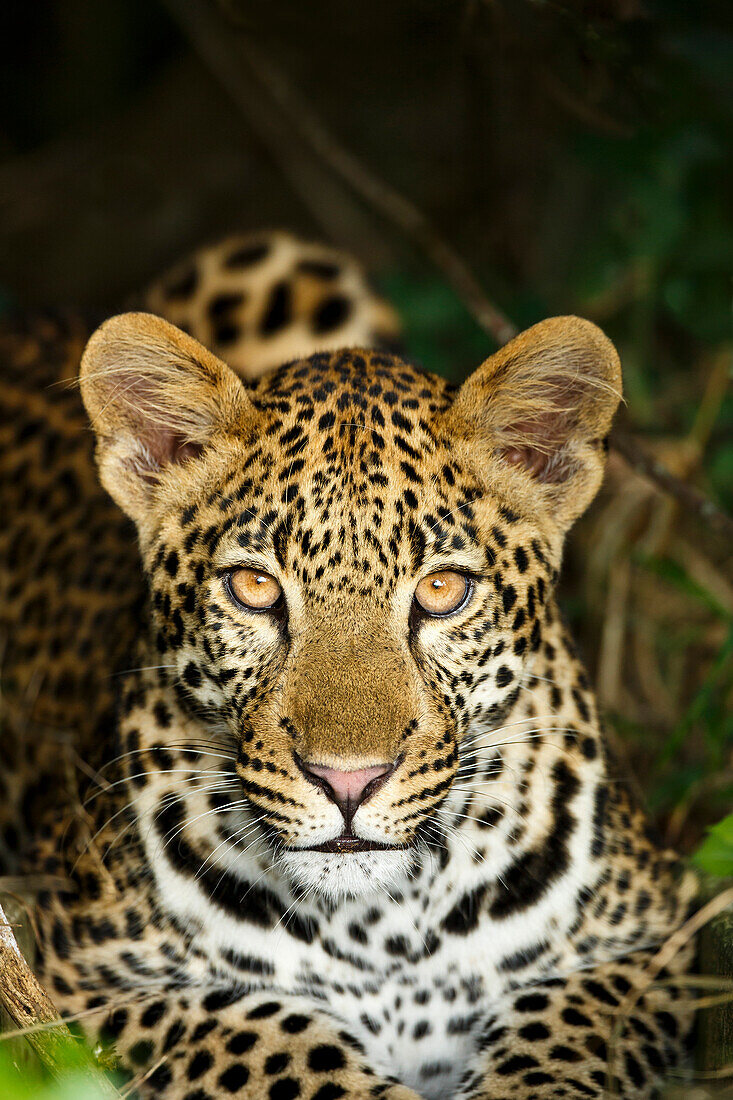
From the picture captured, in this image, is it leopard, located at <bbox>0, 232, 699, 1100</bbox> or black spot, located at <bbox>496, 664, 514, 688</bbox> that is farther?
black spot, located at <bbox>496, 664, 514, 688</bbox>

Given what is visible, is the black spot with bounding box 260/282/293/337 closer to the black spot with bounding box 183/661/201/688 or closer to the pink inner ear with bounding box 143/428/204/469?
the pink inner ear with bounding box 143/428/204/469

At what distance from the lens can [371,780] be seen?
3.08 meters

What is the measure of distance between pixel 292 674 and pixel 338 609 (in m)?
0.20

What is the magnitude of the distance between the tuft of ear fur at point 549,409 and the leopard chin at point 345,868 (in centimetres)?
111

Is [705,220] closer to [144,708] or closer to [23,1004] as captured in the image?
[144,708]

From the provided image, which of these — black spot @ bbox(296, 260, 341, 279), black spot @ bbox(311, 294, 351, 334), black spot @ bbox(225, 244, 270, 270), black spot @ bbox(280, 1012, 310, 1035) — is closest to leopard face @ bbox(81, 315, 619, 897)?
black spot @ bbox(280, 1012, 310, 1035)

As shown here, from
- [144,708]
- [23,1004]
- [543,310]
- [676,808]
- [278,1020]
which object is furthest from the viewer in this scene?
[543,310]

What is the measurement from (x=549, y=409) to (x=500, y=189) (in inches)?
199

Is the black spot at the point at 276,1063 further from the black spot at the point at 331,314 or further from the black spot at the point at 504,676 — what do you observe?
the black spot at the point at 331,314

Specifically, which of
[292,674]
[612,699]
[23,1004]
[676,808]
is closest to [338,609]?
[292,674]

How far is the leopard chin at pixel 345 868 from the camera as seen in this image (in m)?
3.27

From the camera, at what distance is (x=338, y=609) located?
3.31 meters

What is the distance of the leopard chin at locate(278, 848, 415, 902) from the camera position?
3.27 m

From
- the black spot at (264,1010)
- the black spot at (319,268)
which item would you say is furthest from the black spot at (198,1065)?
the black spot at (319,268)
